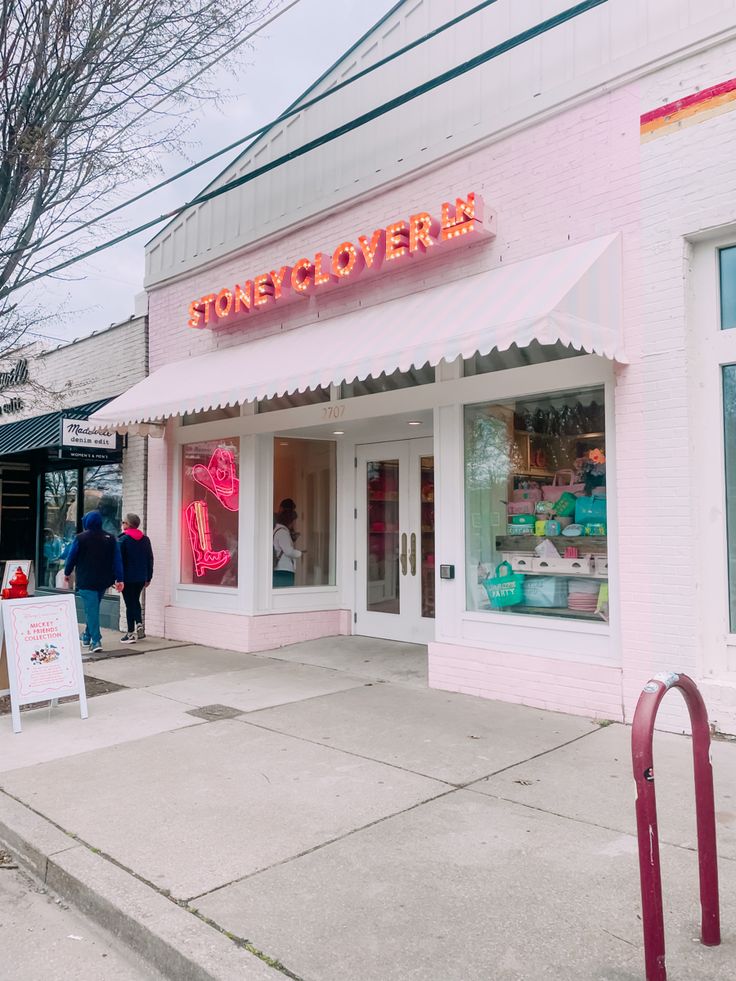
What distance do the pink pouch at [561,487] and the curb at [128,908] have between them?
4.59 meters

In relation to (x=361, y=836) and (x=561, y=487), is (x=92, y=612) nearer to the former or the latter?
(x=561, y=487)

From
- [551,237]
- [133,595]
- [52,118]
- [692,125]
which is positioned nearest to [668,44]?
Result: [692,125]

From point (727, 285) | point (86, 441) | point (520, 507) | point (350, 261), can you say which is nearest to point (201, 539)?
point (86, 441)

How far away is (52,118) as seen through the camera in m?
7.57

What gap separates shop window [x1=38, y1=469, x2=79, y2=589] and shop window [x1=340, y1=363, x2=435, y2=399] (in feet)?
22.1

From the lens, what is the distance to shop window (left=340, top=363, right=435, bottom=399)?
25.9 ft

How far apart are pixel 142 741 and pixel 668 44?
6.67 meters

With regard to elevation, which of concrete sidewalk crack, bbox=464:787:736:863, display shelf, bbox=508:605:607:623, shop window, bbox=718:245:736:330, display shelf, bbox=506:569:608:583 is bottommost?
concrete sidewalk crack, bbox=464:787:736:863

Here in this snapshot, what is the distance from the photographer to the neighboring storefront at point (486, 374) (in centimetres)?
573

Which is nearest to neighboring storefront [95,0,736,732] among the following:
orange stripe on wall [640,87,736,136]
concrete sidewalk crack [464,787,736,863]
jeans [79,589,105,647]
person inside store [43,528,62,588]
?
orange stripe on wall [640,87,736,136]

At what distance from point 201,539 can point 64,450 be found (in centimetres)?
273

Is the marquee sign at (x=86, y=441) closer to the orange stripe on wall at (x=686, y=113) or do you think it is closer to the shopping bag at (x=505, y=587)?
the shopping bag at (x=505, y=587)

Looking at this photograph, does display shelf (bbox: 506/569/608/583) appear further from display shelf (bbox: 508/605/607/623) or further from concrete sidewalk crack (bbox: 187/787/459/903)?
concrete sidewalk crack (bbox: 187/787/459/903)

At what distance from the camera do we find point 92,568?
31.5 feet
